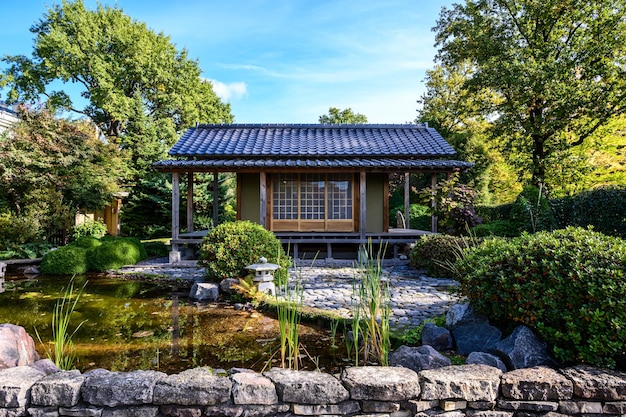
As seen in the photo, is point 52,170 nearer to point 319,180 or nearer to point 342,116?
point 319,180

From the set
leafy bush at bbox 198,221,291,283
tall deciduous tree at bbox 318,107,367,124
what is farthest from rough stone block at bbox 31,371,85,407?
tall deciduous tree at bbox 318,107,367,124

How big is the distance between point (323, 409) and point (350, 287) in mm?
4426

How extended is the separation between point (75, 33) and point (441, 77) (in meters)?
20.9

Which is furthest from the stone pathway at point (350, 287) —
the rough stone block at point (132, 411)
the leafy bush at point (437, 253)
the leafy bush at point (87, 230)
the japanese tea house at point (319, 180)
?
the leafy bush at point (87, 230)

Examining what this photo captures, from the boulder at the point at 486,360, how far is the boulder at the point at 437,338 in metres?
0.68

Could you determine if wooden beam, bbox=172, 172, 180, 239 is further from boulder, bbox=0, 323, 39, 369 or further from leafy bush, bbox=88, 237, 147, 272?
boulder, bbox=0, 323, 39, 369

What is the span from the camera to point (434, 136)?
12500mm

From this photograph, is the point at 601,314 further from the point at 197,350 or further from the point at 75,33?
the point at 75,33

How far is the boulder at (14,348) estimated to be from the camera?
2740mm

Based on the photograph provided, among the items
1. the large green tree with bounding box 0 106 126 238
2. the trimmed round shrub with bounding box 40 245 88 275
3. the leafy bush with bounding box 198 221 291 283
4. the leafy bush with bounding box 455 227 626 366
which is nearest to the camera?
the leafy bush with bounding box 455 227 626 366

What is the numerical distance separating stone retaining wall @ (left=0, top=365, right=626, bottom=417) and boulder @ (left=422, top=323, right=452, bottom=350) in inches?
49.6

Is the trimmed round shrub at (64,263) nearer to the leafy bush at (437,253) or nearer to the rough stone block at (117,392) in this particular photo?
the rough stone block at (117,392)

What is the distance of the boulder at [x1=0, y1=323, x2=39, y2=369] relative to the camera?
2740 millimetres

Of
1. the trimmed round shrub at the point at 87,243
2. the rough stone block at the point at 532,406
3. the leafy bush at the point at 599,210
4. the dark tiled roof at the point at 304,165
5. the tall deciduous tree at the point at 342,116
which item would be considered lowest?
the rough stone block at the point at 532,406
